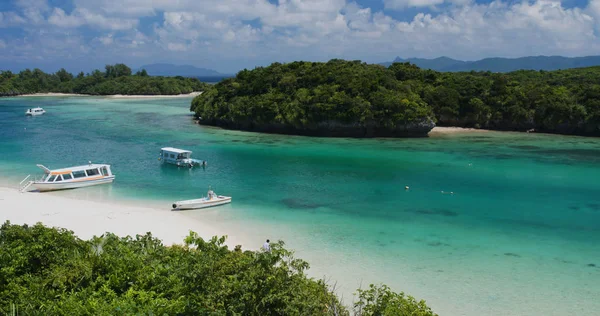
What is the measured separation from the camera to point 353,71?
55.9 m

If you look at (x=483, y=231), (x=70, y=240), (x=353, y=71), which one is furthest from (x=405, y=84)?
(x=70, y=240)

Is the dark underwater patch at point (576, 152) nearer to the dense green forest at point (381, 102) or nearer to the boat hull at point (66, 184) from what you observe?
the dense green forest at point (381, 102)

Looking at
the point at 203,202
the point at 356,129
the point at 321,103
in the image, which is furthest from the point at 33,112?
the point at 203,202

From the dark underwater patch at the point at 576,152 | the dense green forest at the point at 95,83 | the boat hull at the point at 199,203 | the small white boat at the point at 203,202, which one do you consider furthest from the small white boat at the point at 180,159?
the dense green forest at the point at 95,83

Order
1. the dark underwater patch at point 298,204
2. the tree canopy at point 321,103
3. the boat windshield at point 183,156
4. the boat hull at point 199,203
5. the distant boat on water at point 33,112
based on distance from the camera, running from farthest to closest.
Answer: the distant boat on water at point 33,112
the tree canopy at point 321,103
the boat windshield at point 183,156
the dark underwater patch at point 298,204
the boat hull at point 199,203

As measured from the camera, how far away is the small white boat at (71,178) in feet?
84.7

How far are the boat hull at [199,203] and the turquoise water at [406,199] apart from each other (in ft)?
2.28

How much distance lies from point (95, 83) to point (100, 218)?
120m

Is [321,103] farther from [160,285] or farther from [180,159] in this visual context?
[160,285]

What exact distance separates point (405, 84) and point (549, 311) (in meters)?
44.6

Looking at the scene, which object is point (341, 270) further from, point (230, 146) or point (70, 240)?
point (230, 146)

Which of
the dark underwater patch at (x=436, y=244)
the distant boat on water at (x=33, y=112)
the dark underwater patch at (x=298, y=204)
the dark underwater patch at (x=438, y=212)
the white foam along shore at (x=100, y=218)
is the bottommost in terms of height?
the dark underwater patch at (x=436, y=244)

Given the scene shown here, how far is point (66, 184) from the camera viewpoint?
26609 millimetres

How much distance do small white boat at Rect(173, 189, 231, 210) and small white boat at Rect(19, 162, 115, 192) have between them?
8068mm
